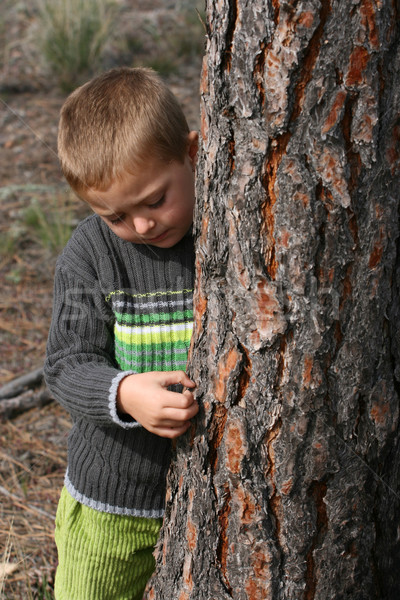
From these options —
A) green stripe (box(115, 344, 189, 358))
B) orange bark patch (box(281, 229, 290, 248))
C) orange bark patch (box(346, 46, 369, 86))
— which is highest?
orange bark patch (box(346, 46, 369, 86))

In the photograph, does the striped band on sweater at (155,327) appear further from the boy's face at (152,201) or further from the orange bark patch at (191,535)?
the orange bark patch at (191,535)

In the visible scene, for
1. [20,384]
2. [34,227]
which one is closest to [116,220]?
[20,384]

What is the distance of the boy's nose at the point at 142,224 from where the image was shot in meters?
1.63

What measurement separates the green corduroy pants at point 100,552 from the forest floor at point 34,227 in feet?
0.65

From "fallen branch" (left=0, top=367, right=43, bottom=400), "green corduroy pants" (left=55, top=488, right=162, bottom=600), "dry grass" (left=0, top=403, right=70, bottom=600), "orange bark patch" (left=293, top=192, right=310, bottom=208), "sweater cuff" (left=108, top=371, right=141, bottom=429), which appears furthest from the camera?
"fallen branch" (left=0, top=367, right=43, bottom=400)

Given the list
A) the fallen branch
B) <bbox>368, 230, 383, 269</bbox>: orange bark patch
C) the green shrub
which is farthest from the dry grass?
the green shrub

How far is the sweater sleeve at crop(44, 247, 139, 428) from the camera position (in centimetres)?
172

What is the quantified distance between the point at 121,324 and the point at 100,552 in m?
0.73

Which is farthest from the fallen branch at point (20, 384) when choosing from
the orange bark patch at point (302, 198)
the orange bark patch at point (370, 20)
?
the orange bark patch at point (370, 20)

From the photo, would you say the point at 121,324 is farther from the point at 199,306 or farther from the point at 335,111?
the point at 335,111

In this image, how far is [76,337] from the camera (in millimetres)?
1804

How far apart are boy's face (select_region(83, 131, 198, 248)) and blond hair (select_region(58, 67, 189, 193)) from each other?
26 mm

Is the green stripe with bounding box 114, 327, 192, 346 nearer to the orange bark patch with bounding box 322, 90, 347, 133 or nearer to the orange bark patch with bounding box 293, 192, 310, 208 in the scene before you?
the orange bark patch with bounding box 293, 192, 310, 208

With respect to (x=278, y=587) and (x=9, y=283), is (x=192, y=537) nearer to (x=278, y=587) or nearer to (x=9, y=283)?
(x=278, y=587)
